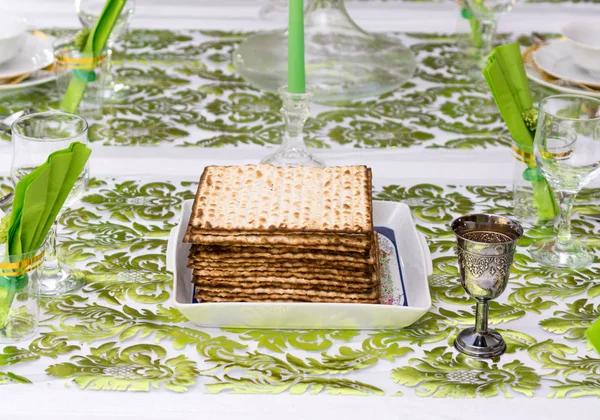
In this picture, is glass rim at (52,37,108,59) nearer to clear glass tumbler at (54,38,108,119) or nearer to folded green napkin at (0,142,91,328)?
clear glass tumbler at (54,38,108,119)

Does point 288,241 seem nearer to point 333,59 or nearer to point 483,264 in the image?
point 483,264

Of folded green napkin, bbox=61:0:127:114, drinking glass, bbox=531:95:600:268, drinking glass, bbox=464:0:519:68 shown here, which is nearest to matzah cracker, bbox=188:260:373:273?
drinking glass, bbox=531:95:600:268

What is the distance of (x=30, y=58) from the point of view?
192 centimetres

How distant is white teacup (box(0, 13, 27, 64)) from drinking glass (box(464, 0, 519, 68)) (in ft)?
2.98

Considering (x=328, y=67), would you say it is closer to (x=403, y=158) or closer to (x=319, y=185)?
(x=403, y=158)

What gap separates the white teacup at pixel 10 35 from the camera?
5.95ft

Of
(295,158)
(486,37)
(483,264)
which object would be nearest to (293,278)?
(483,264)

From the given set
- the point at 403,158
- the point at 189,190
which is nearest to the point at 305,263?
the point at 189,190

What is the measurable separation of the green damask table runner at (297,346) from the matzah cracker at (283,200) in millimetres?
131

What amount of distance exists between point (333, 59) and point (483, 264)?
0.98 metres

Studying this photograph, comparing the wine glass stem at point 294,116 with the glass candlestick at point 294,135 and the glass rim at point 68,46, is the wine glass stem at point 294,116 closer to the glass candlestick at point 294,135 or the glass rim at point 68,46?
the glass candlestick at point 294,135

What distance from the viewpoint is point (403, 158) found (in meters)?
1.67

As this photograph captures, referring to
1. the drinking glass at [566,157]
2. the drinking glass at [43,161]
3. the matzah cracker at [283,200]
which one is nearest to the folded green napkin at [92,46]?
the drinking glass at [43,161]

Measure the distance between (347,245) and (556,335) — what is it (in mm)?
284
